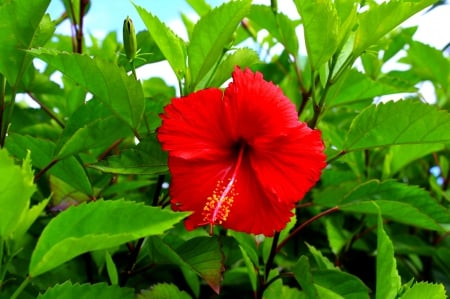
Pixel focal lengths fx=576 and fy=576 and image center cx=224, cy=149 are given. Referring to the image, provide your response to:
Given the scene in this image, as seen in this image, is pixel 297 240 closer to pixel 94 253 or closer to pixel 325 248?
pixel 325 248

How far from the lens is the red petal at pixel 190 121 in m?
0.83

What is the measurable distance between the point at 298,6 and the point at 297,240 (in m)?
0.70

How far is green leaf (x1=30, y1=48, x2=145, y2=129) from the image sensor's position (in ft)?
2.82

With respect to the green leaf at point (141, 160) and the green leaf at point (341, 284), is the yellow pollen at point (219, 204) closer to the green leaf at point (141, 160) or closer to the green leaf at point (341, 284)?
the green leaf at point (141, 160)

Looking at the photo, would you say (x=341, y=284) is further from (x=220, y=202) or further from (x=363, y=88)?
(x=363, y=88)

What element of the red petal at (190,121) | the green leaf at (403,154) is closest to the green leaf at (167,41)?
the red petal at (190,121)

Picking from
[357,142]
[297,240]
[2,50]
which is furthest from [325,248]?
[2,50]

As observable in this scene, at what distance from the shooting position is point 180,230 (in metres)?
1.28

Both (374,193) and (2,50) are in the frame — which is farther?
(374,193)

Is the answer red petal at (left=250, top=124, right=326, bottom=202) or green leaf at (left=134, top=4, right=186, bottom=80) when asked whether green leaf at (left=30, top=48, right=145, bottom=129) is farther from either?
red petal at (left=250, top=124, right=326, bottom=202)

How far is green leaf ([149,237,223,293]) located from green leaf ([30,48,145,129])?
0.68ft

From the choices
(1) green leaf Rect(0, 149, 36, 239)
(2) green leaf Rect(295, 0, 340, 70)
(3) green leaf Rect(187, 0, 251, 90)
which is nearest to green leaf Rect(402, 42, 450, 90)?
(2) green leaf Rect(295, 0, 340, 70)

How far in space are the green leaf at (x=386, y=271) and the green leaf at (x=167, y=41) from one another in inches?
15.9

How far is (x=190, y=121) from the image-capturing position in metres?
0.84
